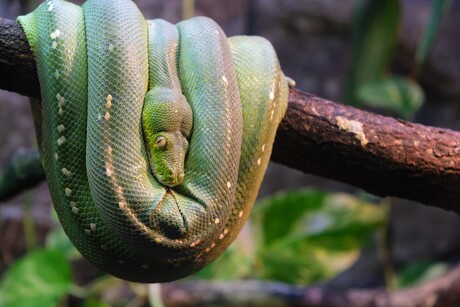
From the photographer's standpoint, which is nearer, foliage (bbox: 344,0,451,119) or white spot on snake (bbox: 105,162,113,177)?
white spot on snake (bbox: 105,162,113,177)

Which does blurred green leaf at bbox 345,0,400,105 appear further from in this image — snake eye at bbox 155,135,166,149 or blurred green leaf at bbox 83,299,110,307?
snake eye at bbox 155,135,166,149

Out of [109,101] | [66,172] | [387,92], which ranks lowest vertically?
[387,92]

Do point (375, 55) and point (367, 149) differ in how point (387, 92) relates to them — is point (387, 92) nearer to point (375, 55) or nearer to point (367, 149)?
point (375, 55)

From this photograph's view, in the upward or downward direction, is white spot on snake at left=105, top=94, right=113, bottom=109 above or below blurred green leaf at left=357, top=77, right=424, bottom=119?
above

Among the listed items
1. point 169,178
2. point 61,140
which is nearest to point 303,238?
point 169,178

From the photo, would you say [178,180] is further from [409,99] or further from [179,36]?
[409,99]

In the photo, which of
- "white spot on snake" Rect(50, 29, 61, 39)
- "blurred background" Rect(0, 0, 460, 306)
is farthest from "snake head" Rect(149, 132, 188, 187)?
"blurred background" Rect(0, 0, 460, 306)
